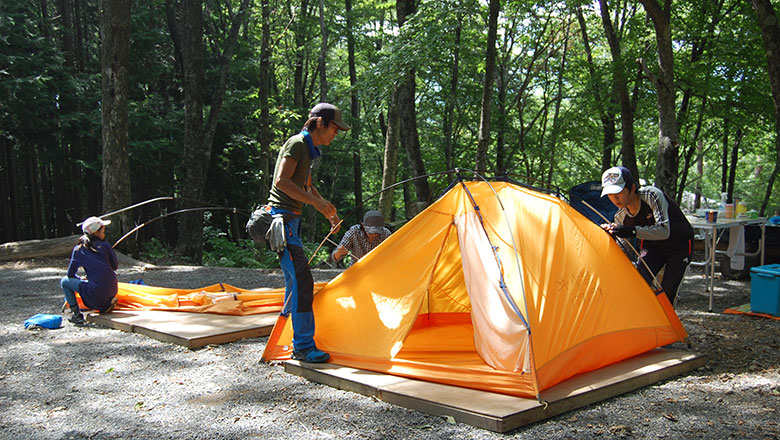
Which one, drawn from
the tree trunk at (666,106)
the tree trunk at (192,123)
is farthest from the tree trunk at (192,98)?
the tree trunk at (666,106)

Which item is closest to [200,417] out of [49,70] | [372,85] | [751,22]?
[372,85]

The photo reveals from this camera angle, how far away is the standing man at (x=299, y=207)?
4.13 meters

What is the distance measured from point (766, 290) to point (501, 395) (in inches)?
164

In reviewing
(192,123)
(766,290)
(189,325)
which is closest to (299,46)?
(192,123)

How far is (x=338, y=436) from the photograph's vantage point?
3.21 metres

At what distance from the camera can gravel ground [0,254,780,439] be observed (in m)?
3.27

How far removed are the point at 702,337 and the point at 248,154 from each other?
→ 15.7 m

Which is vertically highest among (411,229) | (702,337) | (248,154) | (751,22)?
(751,22)

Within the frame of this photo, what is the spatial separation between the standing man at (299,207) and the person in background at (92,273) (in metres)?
2.71

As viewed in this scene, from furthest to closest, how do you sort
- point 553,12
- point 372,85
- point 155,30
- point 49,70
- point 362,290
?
point 553,12, point 155,30, point 49,70, point 372,85, point 362,290

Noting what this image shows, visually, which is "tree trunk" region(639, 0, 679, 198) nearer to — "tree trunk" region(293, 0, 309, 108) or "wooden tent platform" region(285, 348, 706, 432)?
"wooden tent platform" region(285, 348, 706, 432)

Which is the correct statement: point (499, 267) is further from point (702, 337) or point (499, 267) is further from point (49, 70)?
point (49, 70)

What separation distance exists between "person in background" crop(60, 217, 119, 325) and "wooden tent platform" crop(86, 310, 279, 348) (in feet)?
0.48

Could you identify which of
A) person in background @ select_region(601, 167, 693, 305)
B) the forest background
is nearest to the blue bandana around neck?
person in background @ select_region(601, 167, 693, 305)
